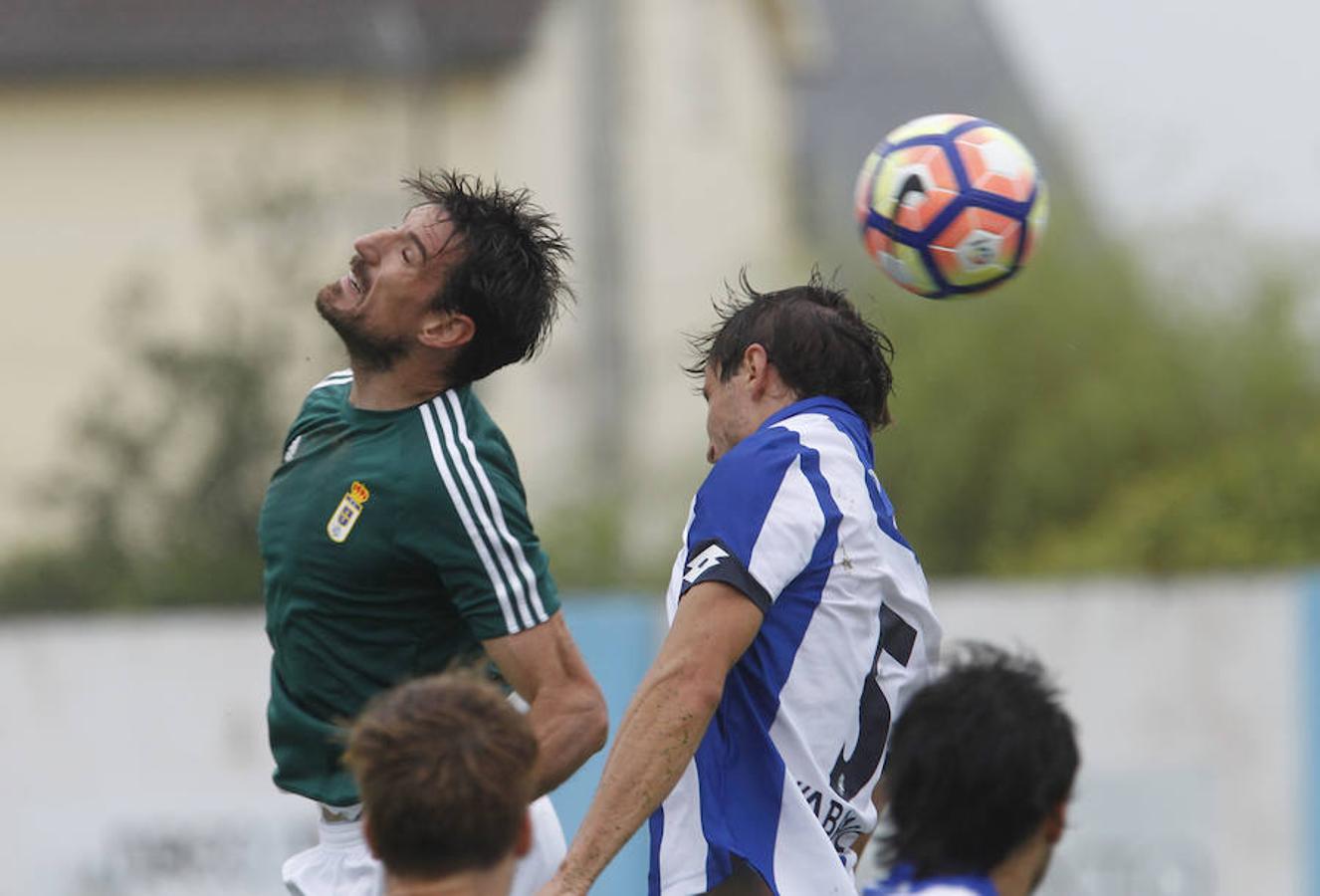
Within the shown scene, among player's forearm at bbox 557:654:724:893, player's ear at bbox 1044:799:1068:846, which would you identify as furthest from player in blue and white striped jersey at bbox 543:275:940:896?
player's ear at bbox 1044:799:1068:846

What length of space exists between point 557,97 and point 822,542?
622 inches

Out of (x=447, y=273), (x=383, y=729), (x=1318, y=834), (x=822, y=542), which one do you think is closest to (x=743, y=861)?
(x=822, y=542)

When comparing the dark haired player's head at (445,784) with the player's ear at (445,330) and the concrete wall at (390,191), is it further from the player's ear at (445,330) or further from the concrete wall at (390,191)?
the concrete wall at (390,191)

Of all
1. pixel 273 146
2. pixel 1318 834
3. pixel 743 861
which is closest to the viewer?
pixel 743 861

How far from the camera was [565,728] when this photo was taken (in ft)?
14.1

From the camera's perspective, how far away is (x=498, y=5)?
1962 cm

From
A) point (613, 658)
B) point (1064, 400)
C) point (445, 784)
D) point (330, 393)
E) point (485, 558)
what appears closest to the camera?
point (445, 784)

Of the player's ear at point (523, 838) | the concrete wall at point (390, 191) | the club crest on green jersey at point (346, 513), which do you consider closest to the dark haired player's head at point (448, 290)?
the club crest on green jersey at point (346, 513)

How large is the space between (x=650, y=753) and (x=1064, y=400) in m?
9.87

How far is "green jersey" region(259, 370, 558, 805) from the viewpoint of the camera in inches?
168

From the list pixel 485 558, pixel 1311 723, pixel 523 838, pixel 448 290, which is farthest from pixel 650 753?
pixel 1311 723

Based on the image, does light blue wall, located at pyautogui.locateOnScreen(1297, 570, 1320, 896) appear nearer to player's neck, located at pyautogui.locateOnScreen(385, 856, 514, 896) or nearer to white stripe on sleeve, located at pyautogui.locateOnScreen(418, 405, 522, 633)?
white stripe on sleeve, located at pyautogui.locateOnScreen(418, 405, 522, 633)

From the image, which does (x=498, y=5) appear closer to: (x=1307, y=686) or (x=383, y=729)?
(x=1307, y=686)

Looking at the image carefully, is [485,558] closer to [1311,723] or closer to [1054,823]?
[1054,823]
